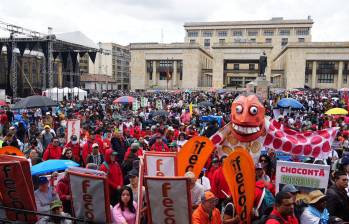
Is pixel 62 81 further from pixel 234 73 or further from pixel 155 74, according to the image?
pixel 234 73

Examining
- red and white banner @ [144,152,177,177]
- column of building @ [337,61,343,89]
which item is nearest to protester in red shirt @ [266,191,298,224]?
red and white banner @ [144,152,177,177]

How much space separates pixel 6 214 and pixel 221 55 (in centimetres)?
6543

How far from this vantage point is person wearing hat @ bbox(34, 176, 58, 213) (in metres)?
4.66

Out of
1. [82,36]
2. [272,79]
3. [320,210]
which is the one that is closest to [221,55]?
[272,79]

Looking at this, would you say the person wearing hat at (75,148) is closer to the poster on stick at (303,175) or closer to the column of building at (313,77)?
the poster on stick at (303,175)

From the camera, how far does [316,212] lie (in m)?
3.95

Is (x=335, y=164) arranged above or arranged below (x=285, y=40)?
below

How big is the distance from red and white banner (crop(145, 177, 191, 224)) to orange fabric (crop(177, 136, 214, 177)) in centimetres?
262

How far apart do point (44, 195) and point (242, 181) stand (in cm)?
264

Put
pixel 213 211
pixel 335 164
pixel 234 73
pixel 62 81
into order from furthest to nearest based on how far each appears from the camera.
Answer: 1. pixel 234 73
2. pixel 62 81
3. pixel 335 164
4. pixel 213 211

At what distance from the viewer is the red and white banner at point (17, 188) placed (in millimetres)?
3615

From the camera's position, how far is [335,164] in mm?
8094

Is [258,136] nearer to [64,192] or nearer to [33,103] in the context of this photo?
[64,192]

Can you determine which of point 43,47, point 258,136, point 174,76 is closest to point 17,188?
point 258,136
